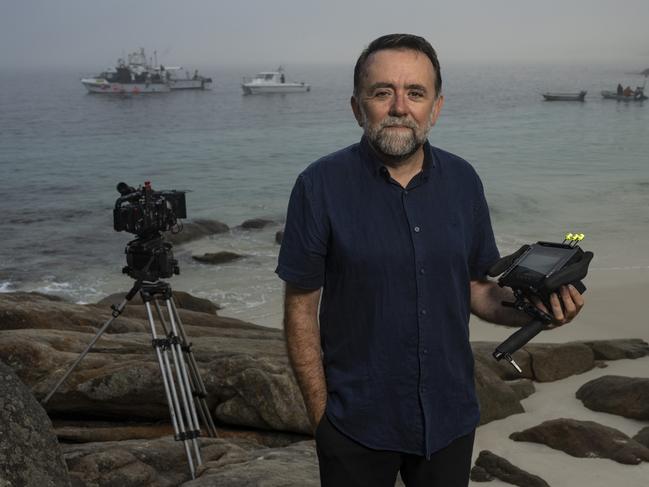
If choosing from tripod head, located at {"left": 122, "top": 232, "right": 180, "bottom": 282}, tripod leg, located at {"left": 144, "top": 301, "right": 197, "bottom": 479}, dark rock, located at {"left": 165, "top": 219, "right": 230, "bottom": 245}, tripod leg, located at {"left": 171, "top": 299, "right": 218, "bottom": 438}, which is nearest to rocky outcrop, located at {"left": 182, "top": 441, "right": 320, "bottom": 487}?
tripod leg, located at {"left": 144, "top": 301, "right": 197, "bottom": 479}

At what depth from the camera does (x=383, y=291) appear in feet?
8.04

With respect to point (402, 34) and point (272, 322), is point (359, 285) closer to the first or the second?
point (402, 34)

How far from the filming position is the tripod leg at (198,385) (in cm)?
527

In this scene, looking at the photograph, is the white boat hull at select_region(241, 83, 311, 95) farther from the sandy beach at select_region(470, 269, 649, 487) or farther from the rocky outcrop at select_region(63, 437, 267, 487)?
the rocky outcrop at select_region(63, 437, 267, 487)

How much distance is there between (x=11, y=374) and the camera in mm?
3498

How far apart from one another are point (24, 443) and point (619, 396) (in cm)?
529

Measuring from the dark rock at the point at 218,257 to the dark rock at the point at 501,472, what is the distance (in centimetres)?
1322

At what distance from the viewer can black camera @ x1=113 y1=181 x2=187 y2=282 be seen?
16.8 ft

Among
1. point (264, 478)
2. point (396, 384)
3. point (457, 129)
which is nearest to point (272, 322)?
point (264, 478)

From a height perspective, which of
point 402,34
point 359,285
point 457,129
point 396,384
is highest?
point 402,34

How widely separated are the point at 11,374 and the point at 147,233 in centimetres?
186

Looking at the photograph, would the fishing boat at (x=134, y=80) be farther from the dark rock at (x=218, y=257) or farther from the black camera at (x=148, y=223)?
the black camera at (x=148, y=223)

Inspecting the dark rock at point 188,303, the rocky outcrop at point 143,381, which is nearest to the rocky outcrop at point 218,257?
the dark rock at point 188,303

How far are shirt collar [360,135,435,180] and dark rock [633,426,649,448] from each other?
4596 millimetres
